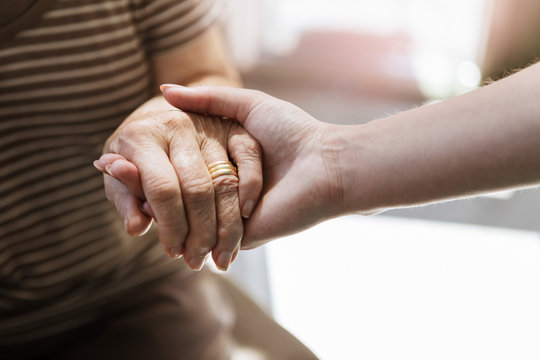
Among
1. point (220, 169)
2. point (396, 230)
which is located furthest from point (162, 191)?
point (396, 230)

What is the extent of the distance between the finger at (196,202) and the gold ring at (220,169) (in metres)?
0.02

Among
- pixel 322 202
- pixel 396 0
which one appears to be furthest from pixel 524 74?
pixel 396 0

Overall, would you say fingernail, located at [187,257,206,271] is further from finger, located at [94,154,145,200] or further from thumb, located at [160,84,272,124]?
thumb, located at [160,84,272,124]

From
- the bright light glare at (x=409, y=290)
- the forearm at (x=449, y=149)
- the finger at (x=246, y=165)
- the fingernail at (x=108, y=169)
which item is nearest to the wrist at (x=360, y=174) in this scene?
the forearm at (x=449, y=149)

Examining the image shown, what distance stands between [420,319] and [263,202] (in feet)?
3.64

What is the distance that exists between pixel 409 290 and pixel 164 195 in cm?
130

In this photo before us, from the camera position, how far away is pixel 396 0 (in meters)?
2.76

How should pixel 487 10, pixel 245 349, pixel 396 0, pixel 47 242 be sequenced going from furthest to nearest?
pixel 396 0
pixel 487 10
pixel 245 349
pixel 47 242

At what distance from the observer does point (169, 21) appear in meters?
0.89

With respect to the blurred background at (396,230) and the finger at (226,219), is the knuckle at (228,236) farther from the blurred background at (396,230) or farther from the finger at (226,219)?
the blurred background at (396,230)

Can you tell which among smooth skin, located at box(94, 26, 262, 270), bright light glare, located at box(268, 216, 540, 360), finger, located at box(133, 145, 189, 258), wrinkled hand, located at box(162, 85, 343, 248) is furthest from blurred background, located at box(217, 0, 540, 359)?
finger, located at box(133, 145, 189, 258)

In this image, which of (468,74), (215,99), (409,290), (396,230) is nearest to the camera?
(215,99)

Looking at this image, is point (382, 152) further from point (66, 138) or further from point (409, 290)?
point (409, 290)

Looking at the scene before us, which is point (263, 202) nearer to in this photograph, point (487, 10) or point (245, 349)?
point (245, 349)
